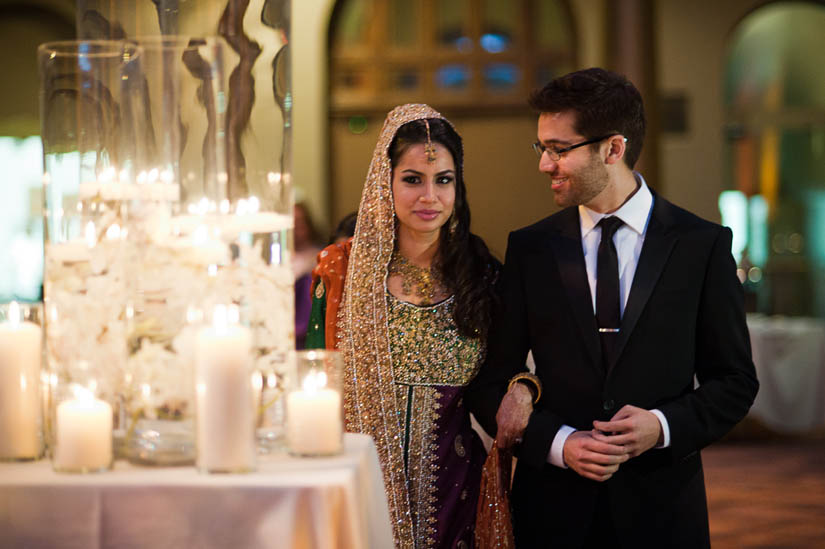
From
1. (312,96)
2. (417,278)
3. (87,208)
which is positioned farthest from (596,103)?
(312,96)

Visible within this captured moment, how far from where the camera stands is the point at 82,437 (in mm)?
1317

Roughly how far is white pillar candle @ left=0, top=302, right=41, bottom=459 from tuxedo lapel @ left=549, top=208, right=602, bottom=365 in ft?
3.73

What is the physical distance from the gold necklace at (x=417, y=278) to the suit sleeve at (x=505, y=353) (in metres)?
0.26

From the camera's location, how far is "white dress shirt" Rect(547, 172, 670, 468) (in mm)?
2111

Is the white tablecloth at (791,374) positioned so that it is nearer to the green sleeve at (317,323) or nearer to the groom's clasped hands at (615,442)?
the green sleeve at (317,323)

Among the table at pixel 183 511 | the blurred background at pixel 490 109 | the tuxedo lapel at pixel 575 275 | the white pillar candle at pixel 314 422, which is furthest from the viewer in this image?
the blurred background at pixel 490 109

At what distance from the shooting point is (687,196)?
800cm

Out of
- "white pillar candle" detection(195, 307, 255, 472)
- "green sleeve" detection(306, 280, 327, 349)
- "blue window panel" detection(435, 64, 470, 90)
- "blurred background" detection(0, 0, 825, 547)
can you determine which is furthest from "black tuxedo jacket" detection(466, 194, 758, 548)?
"blue window panel" detection(435, 64, 470, 90)

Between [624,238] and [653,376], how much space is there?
12.6 inches

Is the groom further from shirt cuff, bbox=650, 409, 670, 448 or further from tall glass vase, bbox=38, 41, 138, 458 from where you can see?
tall glass vase, bbox=38, 41, 138, 458

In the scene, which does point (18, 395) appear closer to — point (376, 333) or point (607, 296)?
point (376, 333)

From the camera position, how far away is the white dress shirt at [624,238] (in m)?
2.11

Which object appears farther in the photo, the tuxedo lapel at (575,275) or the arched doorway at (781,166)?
the arched doorway at (781,166)

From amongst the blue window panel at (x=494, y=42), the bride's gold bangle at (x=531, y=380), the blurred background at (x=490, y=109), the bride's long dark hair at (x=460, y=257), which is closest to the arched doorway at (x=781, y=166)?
the blurred background at (x=490, y=109)
